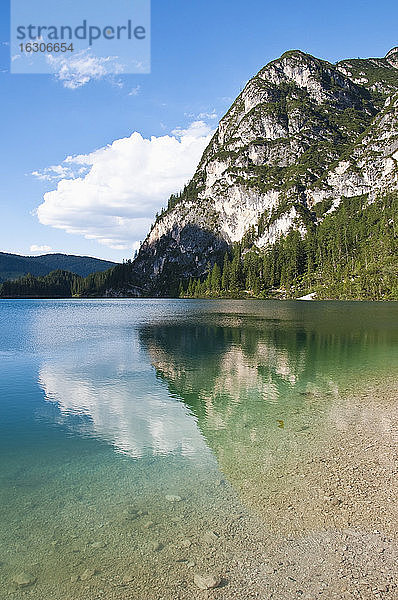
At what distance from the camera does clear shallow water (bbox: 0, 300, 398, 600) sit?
332 inches

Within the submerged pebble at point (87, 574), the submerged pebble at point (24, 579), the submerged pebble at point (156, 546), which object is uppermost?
the submerged pebble at point (156, 546)

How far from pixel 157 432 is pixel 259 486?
19.9 ft

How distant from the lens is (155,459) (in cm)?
1392

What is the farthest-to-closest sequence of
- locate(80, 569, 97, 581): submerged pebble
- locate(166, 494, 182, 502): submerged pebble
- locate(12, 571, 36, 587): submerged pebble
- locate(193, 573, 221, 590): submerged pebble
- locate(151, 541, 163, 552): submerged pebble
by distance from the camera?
locate(166, 494, 182, 502): submerged pebble < locate(151, 541, 163, 552): submerged pebble < locate(80, 569, 97, 581): submerged pebble < locate(12, 571, 36, 587): submerged pebble < locate(193, 573, 221, 590): submerged pebble

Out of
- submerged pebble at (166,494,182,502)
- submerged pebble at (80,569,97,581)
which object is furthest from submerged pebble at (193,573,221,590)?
submerged pebble at (166,494,182,502)

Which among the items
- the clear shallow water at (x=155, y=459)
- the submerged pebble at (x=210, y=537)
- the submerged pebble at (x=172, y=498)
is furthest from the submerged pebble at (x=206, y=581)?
the submerged pebble at (x=172, y=498)

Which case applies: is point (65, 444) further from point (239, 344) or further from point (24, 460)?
point (239, 344)

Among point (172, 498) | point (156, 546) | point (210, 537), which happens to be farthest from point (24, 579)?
point (172, 498)

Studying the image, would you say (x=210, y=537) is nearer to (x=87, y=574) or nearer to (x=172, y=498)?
(x=172, y=498)

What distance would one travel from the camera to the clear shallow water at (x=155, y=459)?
8.42m

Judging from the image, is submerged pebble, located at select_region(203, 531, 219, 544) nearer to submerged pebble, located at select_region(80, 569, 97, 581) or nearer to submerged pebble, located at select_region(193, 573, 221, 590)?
submerged pebble, located at select_region(193, 573, 221, 590)

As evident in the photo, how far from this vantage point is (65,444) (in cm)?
1555

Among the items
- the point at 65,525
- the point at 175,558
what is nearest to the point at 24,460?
the point at 65,525

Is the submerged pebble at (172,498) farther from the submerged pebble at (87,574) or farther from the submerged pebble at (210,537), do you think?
the submerged pebble at (87,574)
